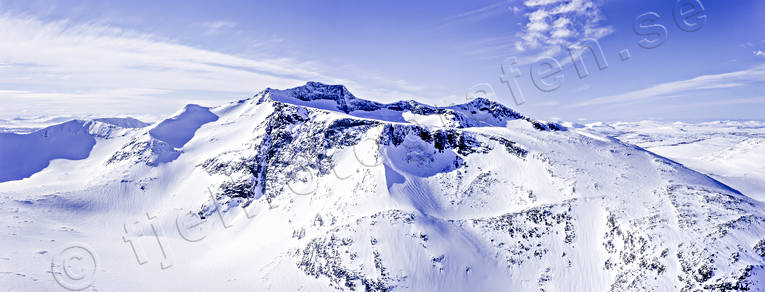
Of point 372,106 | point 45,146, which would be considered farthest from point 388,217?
point 45,146

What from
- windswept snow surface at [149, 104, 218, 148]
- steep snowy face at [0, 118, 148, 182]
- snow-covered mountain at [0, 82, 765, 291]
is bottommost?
snow-covered mountain at [0, 82, 765, 291]

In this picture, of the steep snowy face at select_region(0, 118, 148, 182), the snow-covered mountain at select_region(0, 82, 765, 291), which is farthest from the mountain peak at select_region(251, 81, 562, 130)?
the steep snowy face at select_region(0, 118, 148, 182)

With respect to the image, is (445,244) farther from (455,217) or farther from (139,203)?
(139,203)

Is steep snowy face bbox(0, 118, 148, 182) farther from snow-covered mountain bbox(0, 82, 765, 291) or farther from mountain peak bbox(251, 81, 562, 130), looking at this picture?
mountain peak bbox(251, 81, 562, 130)

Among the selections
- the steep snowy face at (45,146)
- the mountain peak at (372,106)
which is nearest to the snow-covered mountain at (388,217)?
the mountain peak at (372,106)

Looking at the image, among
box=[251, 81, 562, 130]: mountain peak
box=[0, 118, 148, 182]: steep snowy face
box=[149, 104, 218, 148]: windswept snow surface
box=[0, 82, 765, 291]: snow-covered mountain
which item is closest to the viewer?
box=[0, 82, 765, 291]: snow-covered mountain

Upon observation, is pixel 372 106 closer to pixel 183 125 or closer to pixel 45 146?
pixel 183 125

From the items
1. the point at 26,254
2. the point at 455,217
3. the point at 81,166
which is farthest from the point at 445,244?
the point at 81,166

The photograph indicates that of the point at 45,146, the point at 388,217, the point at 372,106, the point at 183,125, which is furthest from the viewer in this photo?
the point at 45,146

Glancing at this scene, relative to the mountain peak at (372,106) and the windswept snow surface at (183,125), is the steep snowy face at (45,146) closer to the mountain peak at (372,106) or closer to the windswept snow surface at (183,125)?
the windswept snow surface at (183,125)
